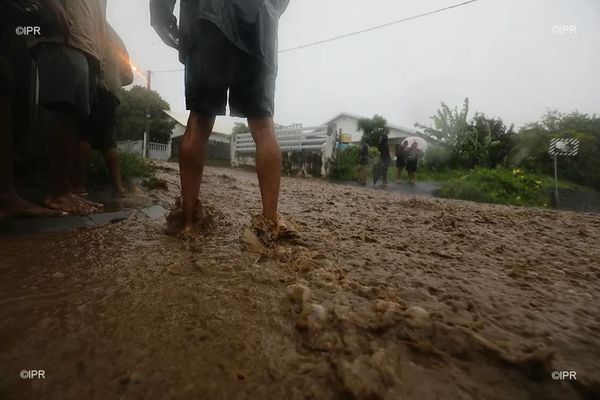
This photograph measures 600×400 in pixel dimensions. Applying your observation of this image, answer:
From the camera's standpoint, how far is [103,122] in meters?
2.79

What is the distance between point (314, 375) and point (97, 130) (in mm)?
3012

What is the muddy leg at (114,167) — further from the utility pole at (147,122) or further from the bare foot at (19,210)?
the utility pole at (147,122)

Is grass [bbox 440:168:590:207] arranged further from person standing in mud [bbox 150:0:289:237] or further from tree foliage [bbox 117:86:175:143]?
tree foliage [bbox 117:86:175:143]

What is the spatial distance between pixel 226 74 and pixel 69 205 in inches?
52.1

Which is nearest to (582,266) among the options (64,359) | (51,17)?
(64,359)

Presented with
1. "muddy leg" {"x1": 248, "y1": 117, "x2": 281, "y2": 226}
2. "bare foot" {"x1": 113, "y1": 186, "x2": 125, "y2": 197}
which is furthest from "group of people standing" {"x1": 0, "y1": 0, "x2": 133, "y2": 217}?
"muddy leg" {"x1": 248, "y1": 117, "x2": 281, "y2": 226}

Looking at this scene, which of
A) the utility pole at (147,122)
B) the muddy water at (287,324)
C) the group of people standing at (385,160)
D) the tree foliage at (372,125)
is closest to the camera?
the muddy water at (287,324)

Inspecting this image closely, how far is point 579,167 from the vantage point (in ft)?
54.6

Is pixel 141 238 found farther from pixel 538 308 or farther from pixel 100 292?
pixel 538 308

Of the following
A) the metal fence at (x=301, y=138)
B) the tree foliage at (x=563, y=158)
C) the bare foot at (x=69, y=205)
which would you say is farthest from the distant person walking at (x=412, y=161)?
the bare foot at (x=69, y=205)

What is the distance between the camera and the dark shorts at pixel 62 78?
5.84ft

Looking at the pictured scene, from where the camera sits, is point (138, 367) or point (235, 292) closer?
point (138, 367)

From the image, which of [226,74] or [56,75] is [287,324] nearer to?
[226,74]

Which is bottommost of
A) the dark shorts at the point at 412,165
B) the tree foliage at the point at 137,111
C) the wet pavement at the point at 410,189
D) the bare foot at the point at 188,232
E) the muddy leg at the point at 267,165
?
the bare foot at the point at 188,232
